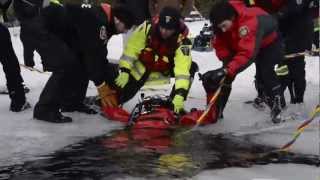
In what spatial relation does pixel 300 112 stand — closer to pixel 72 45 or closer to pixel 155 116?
pixel 155 116

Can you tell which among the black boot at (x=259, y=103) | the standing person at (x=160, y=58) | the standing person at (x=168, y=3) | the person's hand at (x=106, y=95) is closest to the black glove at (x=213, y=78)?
the standing person at (x=160, y=58)

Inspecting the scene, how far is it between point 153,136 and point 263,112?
1.66 m

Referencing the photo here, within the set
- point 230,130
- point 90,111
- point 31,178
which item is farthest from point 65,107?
point 31,178

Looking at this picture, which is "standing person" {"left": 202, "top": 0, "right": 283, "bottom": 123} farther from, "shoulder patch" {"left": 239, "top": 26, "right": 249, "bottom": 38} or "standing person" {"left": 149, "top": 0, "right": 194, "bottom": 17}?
"standing person" {"left": 149, "top": 0, "right": 194, "bottom": 17}

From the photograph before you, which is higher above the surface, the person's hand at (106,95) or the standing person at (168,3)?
the standing person at (168,3)

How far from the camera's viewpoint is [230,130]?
18.4 feet

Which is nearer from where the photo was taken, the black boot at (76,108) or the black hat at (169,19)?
the black hat at (169,19)

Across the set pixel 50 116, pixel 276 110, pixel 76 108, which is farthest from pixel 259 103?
pixel 50 116

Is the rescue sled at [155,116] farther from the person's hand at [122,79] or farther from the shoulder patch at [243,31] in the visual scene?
the shoulder patch at [243,31]

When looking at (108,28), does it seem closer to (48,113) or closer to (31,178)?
(48,113)

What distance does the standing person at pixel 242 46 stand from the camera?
18.7 ft

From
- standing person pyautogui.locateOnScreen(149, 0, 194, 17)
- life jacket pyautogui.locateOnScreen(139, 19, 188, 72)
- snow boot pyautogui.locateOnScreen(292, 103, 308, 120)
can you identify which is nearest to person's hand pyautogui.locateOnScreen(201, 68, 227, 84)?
life jacket pyautogui.locateOnScreen(139, 19, 188, 72)

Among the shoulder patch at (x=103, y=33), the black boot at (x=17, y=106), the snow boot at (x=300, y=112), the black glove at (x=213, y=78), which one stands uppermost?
the shoulder patch at (x=103, y=33)

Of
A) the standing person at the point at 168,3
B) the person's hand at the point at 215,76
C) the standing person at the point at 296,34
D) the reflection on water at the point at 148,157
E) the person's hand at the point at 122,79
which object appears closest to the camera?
the reflection on water at the point at 148,157
